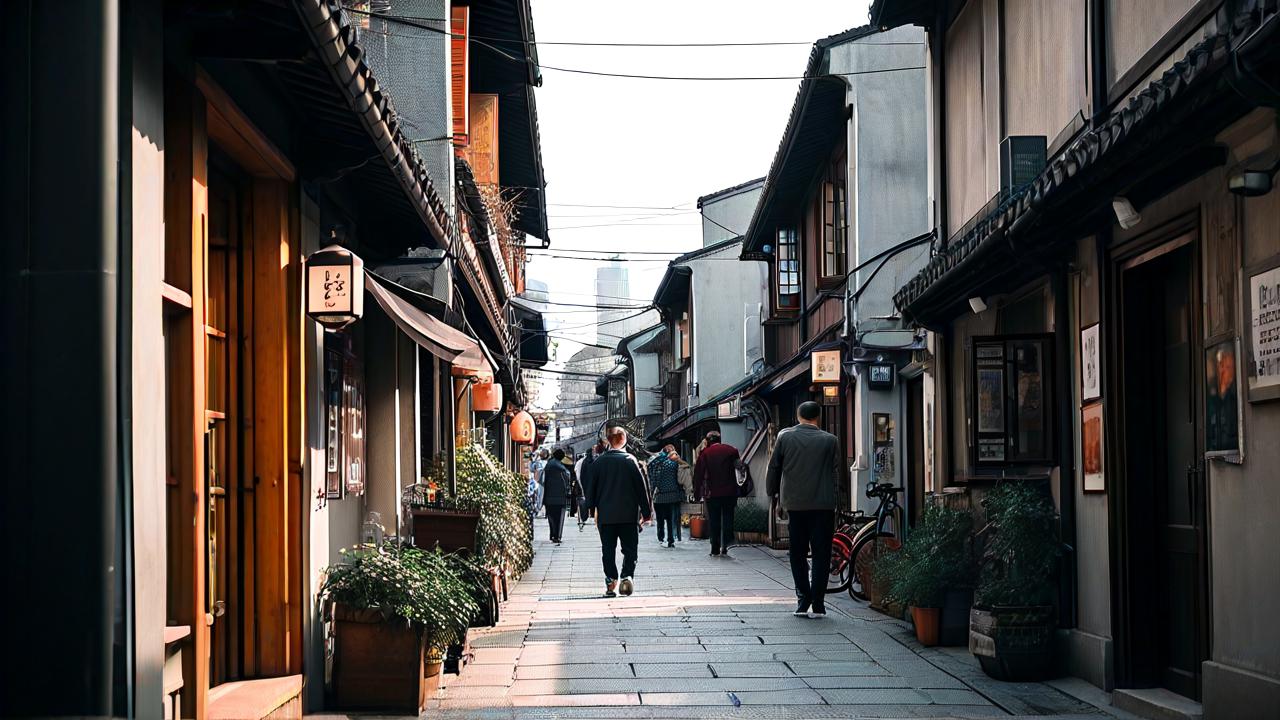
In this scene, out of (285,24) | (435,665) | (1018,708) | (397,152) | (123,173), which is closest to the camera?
(123,173)

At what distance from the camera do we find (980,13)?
45.2 ft

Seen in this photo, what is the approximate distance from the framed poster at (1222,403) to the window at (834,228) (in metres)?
13.5

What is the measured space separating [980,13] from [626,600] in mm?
6945

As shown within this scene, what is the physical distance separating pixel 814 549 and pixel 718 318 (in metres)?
29.5

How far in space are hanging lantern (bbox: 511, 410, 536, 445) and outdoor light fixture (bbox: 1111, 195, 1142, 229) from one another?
21.5 metres

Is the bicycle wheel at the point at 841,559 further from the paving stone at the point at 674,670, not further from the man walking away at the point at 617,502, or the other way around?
the paving stone at the point at 674,670

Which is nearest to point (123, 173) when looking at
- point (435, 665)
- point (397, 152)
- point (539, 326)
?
point (397, 152)

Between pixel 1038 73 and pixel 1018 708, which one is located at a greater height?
pixel 1038 73

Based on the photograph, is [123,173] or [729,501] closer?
[123,173]

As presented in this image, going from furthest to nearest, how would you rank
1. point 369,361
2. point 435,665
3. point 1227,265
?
point 369,361 → point 435,665 → point 1227,265

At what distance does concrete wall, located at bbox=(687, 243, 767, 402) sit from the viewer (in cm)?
4312

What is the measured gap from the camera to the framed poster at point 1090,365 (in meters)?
9.59

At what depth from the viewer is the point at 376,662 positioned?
851 cm

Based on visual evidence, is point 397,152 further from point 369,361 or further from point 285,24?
point 369,361
